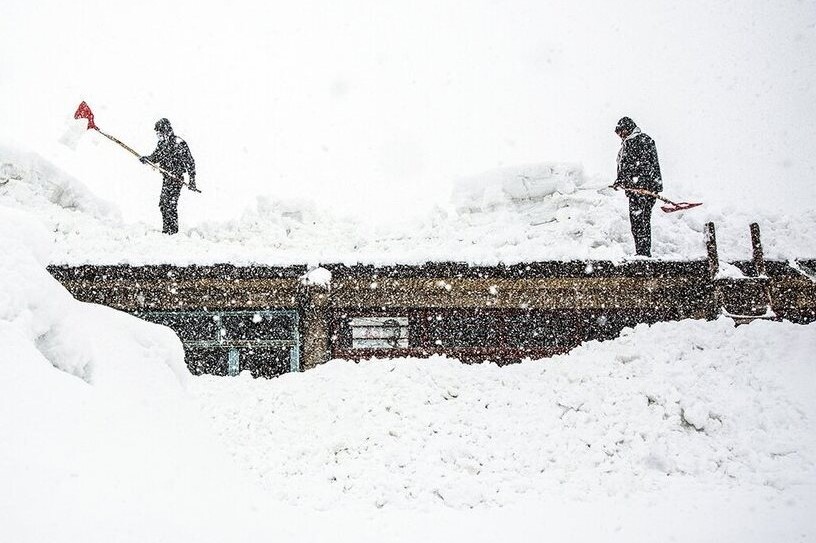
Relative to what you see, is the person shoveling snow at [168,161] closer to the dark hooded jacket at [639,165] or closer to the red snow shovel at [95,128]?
the red snow shovel at [95,128]

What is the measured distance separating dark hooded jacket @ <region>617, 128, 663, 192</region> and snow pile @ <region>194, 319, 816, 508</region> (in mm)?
2534

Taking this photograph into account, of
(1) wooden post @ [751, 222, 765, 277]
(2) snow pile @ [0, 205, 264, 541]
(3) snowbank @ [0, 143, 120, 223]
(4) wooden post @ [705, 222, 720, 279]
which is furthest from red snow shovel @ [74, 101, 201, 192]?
(1) wooden post @ [751, 222, 765, 277]

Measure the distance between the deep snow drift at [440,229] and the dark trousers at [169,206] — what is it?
1.08 feet

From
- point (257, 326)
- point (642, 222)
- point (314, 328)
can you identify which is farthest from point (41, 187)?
point (642, 222)

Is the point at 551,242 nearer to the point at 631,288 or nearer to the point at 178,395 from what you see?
the point at 631,288

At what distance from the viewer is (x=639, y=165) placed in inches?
374

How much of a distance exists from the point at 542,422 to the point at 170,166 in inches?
344

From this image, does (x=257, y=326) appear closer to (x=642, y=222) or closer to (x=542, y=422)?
(x=542, y=422)

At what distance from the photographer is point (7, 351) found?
245cm

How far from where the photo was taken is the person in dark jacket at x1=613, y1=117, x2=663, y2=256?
9.23m

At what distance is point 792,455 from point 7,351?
22.9ft

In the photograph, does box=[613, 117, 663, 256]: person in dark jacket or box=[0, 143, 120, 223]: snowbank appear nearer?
box=[613, 117, 663, 256]: person in dark jacket

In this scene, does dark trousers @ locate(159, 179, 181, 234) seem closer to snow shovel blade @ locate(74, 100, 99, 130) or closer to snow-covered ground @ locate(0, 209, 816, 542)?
snow shovel blade @ locate(74, 100, 99, 130)

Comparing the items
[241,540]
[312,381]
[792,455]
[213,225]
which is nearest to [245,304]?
[312,381]
